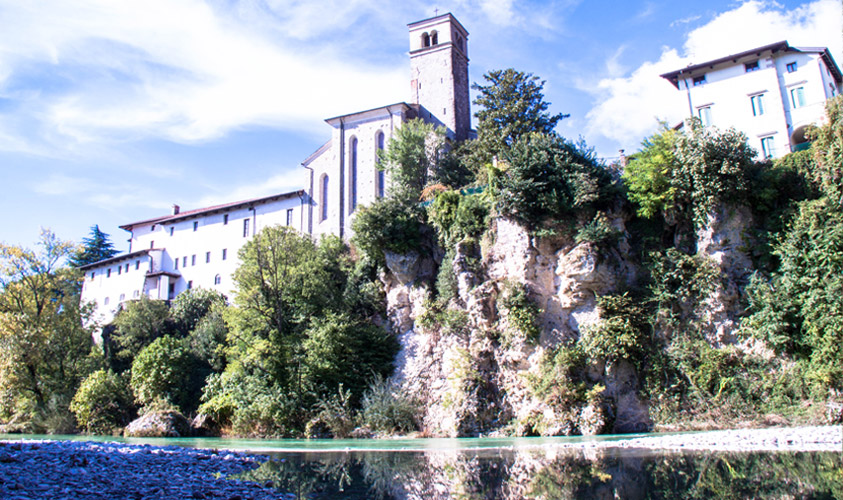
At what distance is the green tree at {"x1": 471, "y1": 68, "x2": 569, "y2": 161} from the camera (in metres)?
31.8

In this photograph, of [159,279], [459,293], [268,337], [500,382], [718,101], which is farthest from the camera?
[159,279]

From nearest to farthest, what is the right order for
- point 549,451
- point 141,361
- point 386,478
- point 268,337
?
point 386,478, point 549,451, point 268,337, point 141,361

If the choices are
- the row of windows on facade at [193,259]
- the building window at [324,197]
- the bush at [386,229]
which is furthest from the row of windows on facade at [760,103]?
the row of windows on facade at [193,259]

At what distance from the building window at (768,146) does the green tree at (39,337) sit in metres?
39.0

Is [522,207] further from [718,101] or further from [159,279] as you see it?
[159,279]

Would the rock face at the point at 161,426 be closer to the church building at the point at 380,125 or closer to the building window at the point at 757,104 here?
the church building at the point at 380,125

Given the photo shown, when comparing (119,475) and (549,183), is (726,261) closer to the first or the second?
(549,183)

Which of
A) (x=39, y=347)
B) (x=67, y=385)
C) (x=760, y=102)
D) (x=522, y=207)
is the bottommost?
(x=67, y=385)

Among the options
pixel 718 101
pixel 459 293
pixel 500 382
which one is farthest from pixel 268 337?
pixel 718 101

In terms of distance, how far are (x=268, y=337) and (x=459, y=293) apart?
9394 millimetres

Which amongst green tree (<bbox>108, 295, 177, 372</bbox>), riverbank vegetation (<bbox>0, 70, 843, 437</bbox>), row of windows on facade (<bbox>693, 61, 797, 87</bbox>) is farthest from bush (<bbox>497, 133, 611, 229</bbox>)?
green tree (<bbox>108, 295, 177, 372</bbox>)

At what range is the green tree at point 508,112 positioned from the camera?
3178 centimetres

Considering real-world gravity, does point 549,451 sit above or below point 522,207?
below

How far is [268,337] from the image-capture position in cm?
2719
